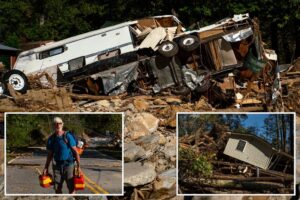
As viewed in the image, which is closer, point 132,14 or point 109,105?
point 109,105

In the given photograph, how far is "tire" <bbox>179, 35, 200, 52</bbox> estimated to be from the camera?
16.0 m

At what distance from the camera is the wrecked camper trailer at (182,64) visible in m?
16.1

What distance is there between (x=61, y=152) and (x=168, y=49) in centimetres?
973

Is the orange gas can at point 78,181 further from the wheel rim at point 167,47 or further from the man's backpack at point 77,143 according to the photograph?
the wheel rim at point 167,47

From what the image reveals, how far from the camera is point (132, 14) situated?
33625 millimetres

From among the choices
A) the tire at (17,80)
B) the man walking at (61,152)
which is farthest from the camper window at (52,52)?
the man walking at (61,152)

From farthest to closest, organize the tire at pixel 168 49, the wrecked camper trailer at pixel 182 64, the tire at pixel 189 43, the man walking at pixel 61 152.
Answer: the wrecked camper trailer at pixel 182 64
the tire at pixel 189 43
the tire at pixel 168 49
the man walking at pixel 61 152

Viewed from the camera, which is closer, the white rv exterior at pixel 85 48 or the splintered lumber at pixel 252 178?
the splintered lumber at pixel 252 178

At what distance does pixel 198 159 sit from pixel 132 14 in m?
27.6

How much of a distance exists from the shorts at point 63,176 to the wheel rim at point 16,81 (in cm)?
1039

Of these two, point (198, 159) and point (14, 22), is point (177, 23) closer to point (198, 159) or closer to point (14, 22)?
point (198, 159)

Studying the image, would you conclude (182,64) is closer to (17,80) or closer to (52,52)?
(52,52)

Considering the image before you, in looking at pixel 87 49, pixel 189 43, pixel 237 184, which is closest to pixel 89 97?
pixel 87 49

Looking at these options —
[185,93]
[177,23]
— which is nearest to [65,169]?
[185,93]
